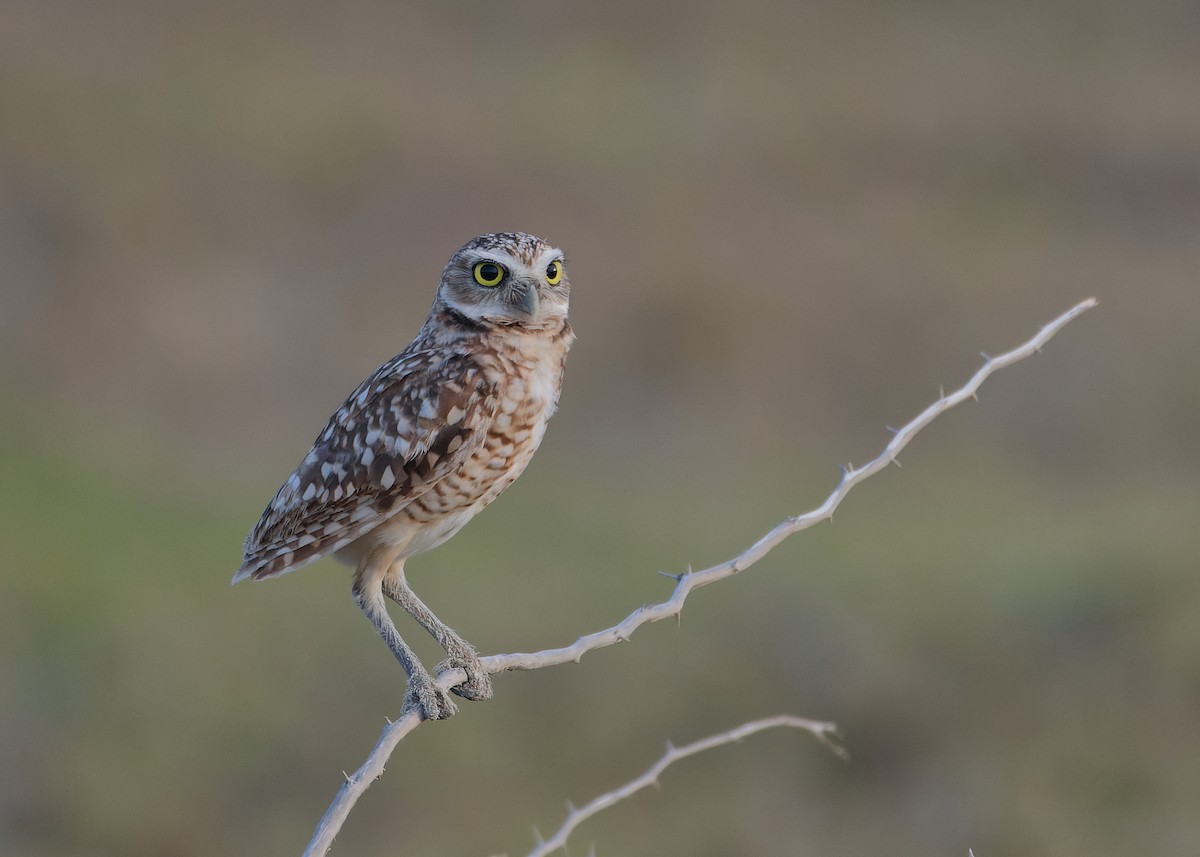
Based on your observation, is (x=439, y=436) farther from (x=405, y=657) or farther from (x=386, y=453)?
(x=405, y=657)

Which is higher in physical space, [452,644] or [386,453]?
[386,453]

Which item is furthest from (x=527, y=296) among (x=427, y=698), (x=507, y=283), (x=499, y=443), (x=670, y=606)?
(x=427, y=698)

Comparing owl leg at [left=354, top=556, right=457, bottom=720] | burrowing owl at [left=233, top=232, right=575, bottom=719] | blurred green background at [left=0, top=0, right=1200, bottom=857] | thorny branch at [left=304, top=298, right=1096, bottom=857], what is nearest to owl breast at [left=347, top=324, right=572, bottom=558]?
burrowing owl at [left=233, top=232, right=575, bottom=719]

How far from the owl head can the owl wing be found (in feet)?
0.51

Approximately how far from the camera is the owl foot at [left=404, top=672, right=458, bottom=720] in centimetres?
427

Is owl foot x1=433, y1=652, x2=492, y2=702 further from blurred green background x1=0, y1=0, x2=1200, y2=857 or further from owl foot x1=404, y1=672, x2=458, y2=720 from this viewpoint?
blurred green background x1=0, y1=0, x2=1200, y2=857

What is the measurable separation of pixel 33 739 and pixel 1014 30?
921 inches

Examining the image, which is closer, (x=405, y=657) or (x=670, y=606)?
(x=670, y=606)

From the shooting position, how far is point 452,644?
4.47 m

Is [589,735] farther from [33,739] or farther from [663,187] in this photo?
[663,187]

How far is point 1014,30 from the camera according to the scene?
29.5 m

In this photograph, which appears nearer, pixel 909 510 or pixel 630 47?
pixel 909 510

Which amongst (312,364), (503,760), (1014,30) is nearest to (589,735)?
(503,760)

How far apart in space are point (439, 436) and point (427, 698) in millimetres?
700
